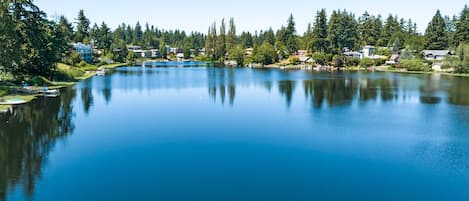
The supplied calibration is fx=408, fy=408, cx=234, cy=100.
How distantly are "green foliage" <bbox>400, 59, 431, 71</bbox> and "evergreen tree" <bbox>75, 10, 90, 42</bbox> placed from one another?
234 ft

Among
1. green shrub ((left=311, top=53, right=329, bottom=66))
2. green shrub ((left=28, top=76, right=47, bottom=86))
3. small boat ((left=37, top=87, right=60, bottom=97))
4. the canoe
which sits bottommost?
the canoe

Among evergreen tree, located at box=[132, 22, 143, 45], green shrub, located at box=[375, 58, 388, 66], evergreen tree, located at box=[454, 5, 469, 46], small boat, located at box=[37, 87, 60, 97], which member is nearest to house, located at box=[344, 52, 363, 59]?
green shrub, located at box=[375, 58, 388, 66]

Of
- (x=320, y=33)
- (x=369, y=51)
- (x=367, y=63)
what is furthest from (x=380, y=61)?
(x=320, y=33)

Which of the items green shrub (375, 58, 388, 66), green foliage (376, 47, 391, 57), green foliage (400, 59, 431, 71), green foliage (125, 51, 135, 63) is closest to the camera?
green foliage (400, 59, 431, 71)

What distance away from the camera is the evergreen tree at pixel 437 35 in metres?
78.9

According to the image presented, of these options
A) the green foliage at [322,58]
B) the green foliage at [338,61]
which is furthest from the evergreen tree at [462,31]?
the green foliage at [322,58]

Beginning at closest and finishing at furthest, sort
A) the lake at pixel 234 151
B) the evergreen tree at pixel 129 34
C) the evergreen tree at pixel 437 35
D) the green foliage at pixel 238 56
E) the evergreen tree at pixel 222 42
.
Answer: the lake at pixel 234 151, the evergreen tree at pixel 437 35, the green foliage at pixel 238 56, the evergreen tree at pixel 222 42, the evergreen tree at pixel 129 34

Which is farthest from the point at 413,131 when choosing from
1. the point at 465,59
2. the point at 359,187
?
the point at 465,59

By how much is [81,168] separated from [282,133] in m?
9.51

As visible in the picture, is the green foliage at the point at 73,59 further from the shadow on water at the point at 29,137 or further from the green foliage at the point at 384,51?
the green foliage at the point at 384,51

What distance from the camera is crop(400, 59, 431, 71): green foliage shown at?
6906 centimetres

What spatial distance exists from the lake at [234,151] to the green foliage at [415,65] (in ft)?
138

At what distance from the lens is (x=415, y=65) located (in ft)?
230

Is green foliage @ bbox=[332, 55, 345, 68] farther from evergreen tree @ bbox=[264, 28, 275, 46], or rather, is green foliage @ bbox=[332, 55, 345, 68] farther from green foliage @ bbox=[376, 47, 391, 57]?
evergreen tree @ bbox=[264, 28, 275, 46]
